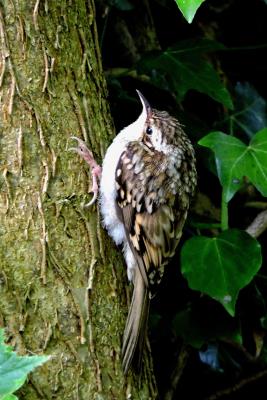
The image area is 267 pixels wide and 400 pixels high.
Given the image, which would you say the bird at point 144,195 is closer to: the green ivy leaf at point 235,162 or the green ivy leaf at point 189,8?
the green ivy leaf at point 235,162

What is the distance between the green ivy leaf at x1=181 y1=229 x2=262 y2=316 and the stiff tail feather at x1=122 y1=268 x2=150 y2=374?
0.54 ft

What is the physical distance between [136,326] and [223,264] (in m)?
0.35

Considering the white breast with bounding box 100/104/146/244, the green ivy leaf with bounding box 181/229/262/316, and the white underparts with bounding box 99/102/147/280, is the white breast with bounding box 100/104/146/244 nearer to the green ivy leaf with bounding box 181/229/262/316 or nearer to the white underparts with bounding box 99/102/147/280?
the white underparts with bounding box 99/102/147/280

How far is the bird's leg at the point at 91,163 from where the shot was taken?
2.05 meters

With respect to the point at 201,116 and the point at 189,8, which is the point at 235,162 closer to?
the point at 189,8

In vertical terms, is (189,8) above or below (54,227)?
above

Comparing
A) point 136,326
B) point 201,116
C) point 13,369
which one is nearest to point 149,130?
point 136,326

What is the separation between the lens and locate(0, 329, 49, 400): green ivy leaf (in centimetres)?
134

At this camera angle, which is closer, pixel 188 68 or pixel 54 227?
pixel 54 227

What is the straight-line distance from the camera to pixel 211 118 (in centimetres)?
315

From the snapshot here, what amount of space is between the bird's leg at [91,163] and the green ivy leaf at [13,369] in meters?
0.74

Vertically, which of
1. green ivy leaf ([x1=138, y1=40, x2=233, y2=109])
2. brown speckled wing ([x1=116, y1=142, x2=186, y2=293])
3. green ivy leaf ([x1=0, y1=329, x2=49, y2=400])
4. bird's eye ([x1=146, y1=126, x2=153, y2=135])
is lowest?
green ivy leaf ([x1=0, y1=329, x2=49, y2=400])

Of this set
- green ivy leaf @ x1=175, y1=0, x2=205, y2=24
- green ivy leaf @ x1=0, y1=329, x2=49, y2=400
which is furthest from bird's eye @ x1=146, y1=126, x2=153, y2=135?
green ivy leaf @ x1=0, y1=329, x2=49, y2=400

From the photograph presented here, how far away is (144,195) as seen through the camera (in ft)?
7.41
